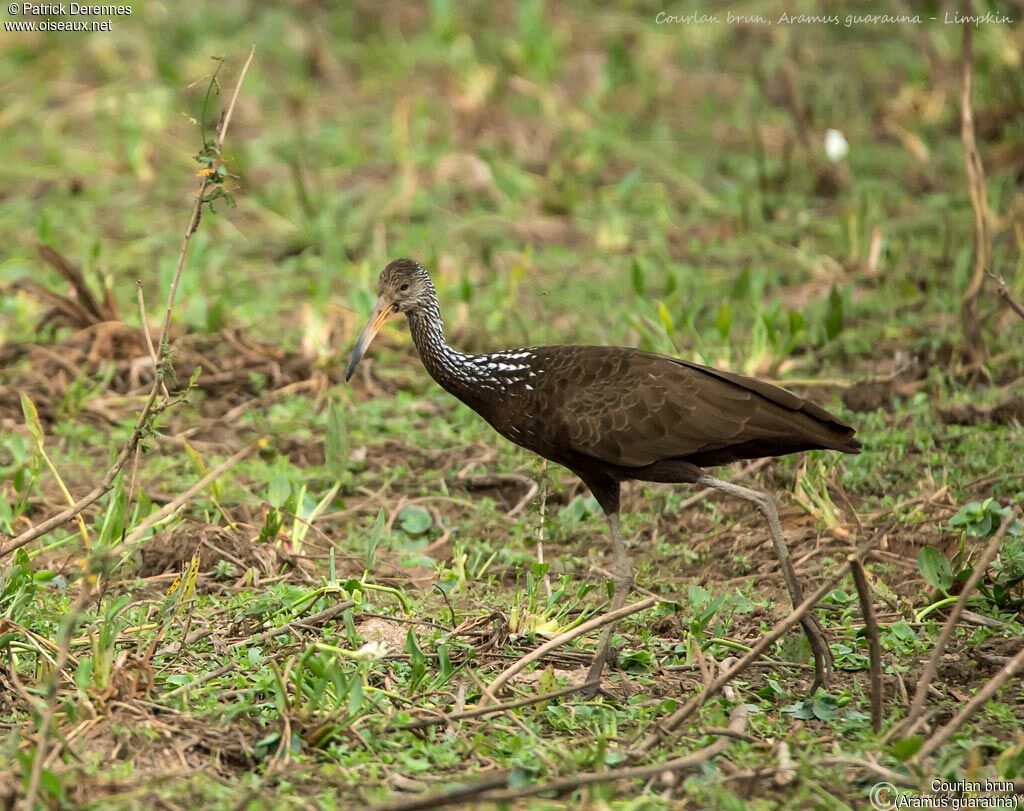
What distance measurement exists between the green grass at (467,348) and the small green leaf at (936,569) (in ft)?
0.47

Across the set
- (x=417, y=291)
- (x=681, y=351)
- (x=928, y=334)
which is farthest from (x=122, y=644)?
(x=928, y=334)

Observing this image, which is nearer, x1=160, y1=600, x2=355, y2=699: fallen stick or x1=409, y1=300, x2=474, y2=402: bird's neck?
x1=160, y1=600, x2=355, y2=699: fallen stick

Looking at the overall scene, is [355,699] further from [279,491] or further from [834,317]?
[834,317]

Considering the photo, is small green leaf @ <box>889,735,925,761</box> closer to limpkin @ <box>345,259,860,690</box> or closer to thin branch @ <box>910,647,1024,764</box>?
thin branch @ <box>910,647,1024,764</box>

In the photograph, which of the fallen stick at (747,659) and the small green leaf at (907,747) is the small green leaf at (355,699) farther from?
the small green leaf at (907,747)

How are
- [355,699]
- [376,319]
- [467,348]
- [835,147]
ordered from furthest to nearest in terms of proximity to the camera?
[835,147] → [467,348] → [376,319] → [355,699]

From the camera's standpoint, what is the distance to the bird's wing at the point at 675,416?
5.22 meters

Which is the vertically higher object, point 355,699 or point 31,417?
point 31,417

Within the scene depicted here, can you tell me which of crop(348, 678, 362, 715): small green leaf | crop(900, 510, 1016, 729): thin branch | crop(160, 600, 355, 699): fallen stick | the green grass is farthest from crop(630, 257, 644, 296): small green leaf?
crop(348, 678, 362, 715): small green leaf

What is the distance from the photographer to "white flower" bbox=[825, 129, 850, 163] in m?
9.76

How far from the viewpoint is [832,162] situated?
10133 mm

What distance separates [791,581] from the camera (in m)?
4.99

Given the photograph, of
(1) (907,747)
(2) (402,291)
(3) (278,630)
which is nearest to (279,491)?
(2) (402,291)

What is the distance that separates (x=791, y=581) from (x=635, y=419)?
808 mm
